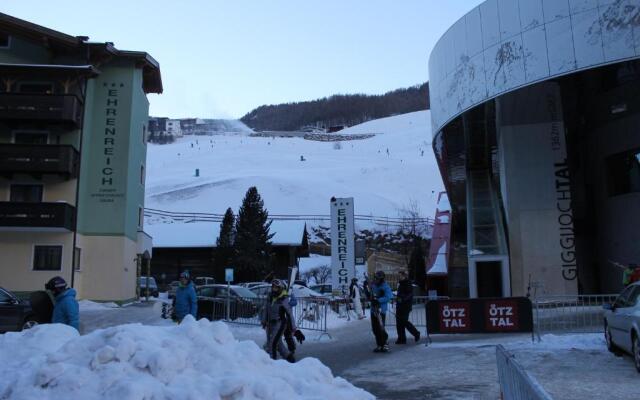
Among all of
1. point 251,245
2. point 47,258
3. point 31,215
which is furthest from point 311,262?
point 31,215

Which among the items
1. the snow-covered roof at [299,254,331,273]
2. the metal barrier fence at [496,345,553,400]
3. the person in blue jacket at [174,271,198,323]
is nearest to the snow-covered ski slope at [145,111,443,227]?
the snow-covered roof at [299,254,331,273]

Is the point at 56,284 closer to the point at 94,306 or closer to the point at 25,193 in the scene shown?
the point at 94,306

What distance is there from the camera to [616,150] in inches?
1046

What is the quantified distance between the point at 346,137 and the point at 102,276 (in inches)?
4778

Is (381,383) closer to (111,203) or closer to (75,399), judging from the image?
(75,399)

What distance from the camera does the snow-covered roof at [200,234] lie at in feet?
176

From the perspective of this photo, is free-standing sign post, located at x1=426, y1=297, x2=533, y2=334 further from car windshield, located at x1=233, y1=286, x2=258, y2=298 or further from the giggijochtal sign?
the giggijochtal sign

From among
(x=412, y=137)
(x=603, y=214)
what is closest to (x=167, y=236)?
(x=603, y=214)

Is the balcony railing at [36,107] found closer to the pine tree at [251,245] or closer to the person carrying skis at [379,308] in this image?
the pine tree at [251,245]

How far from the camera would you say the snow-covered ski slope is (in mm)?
82500

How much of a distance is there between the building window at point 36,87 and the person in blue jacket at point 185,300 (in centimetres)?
2236

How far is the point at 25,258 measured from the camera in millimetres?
29203

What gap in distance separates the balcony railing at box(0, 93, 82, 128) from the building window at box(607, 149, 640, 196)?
25.1 meters

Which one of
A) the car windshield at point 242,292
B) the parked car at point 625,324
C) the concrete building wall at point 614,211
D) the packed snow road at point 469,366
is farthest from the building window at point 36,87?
the parked car at point 625,324
